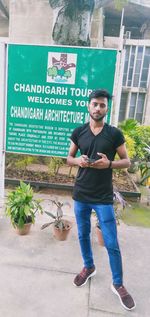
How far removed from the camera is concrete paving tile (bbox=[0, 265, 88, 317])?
2230 mm

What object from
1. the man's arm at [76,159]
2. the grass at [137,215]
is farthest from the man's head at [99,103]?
the grass at [137,215]

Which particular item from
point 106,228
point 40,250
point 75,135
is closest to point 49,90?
point 75,135

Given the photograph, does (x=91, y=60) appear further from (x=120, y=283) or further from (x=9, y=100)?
(x=120, y=283)

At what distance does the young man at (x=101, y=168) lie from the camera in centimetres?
220

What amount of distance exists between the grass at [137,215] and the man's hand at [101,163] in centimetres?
194

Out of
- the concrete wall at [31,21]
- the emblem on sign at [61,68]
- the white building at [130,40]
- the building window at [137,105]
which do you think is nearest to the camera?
the emblem on sign at [61,68]

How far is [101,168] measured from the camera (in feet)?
7.29

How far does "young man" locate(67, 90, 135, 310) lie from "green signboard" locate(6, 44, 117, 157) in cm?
152

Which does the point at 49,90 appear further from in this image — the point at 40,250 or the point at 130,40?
the point at 130,40

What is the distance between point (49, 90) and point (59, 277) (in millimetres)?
2383

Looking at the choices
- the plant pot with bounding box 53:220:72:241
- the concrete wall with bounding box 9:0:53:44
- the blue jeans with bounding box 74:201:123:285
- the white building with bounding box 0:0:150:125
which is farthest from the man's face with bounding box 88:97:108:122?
the white building with bounding box 0:0:150:125

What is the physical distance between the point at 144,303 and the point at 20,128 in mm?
2708

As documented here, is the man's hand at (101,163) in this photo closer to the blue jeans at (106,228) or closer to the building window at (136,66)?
the blue jeans at (106,228)

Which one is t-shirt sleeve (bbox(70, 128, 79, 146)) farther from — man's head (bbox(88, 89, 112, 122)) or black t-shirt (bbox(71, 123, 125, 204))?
man's head (bbox(88, 89, 112, 122))
